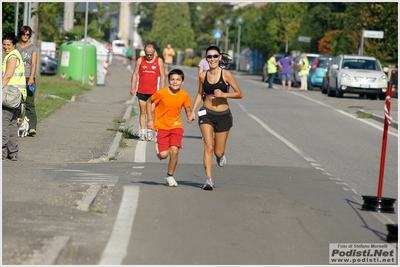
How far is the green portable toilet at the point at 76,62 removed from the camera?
3491 cm

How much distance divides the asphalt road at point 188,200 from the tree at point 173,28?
97.1 meters

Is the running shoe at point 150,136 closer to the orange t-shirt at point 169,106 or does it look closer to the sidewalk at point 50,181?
the sidewalk at point 50,181

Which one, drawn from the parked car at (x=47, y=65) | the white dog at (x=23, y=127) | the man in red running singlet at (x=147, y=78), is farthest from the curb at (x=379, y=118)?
the parked car at (x=47, y=65)

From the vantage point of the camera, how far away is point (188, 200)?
10344mm

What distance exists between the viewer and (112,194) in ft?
34.5

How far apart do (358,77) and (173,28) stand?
84219mm

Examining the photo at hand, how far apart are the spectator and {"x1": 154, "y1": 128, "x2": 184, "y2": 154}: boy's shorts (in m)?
2.79

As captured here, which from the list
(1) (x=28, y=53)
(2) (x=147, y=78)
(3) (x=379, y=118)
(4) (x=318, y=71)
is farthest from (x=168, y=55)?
(1) (x=28, y=53)

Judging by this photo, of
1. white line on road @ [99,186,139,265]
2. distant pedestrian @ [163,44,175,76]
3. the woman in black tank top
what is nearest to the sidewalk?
white line on road @ [99,186,139,265]

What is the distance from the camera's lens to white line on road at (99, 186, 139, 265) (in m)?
7.28

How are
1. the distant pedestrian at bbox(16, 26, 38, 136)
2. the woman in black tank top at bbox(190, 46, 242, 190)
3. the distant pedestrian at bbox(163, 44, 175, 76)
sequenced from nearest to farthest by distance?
1. the woman in black tank top at bbox(190, 46, 242, 190)
2. the distant pedestrian at bbox(16, 26, 38, 136)
3. the distant pedestrian at bbox(163, 44, 175, 76)

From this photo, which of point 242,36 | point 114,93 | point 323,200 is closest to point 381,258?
point 323,200

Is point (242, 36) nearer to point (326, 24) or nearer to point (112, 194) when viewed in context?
point (326, 24)

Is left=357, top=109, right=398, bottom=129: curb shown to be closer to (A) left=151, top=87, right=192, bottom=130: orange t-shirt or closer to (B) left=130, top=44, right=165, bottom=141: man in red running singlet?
(B) left=130, top=44, right=165, bottom=141: man in red running singlet
